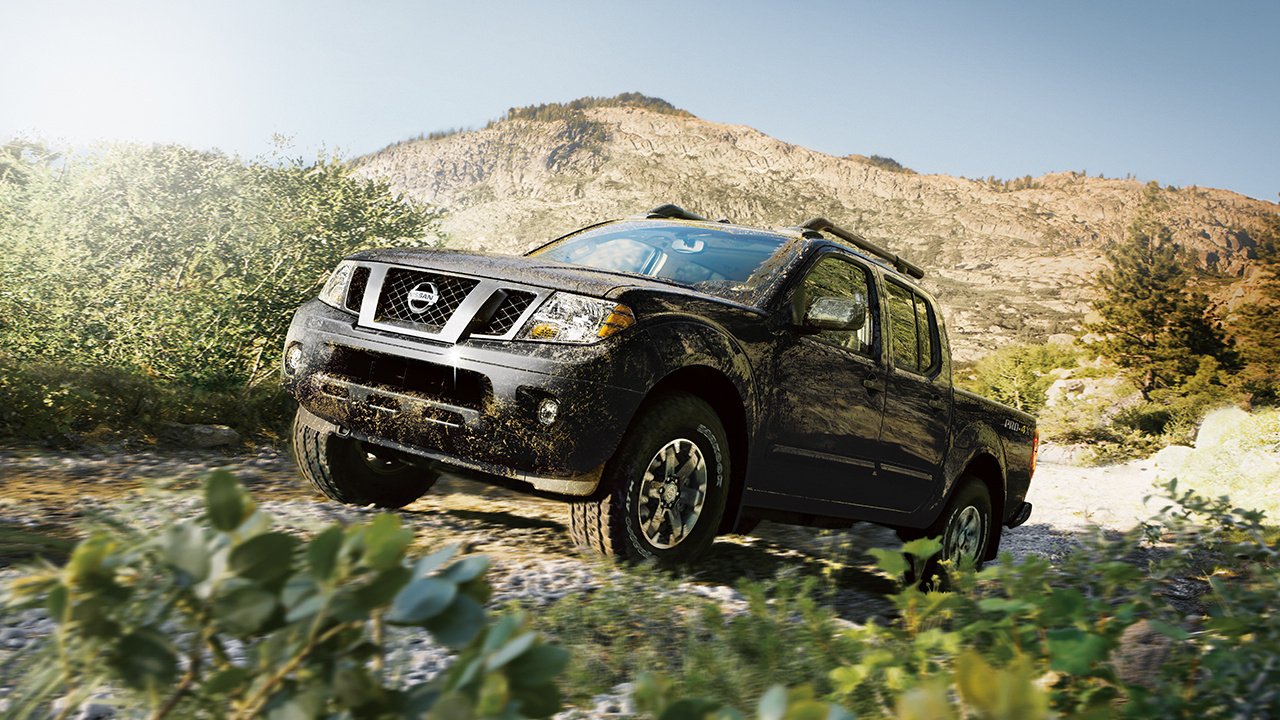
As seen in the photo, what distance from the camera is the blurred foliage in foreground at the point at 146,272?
6.16 meters

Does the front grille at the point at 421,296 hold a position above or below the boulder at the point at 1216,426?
above

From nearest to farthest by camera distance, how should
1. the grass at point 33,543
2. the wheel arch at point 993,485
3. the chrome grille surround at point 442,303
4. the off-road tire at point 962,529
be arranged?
the grass at point 33,543
the chrome grille surround at point 442,303
the off-road tire at point 962,529
the wheel arch at point 993,485

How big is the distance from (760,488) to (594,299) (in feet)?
4.13

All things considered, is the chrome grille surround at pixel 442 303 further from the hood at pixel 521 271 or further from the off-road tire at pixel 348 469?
the off-road tire at pixel 348 469

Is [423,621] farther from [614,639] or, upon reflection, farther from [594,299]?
[594,299]

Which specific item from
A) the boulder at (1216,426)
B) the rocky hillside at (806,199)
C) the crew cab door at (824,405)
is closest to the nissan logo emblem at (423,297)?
the crew cab door at (824,405)

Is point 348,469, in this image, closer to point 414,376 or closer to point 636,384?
point 414,376

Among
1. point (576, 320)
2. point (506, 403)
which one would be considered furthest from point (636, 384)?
point (506, 403)

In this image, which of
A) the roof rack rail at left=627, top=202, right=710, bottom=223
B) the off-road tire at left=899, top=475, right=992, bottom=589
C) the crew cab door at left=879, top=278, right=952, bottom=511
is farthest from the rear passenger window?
the roof rack rail at left=627, top=202, right=710, bottom=223

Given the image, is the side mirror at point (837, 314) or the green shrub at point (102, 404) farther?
the green shrub at point (102, 404)

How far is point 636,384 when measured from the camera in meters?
3.12

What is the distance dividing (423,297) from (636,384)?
37.9 inches

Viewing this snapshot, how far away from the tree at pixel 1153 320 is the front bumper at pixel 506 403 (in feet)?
126

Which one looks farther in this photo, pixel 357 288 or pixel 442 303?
pixel 357 288
